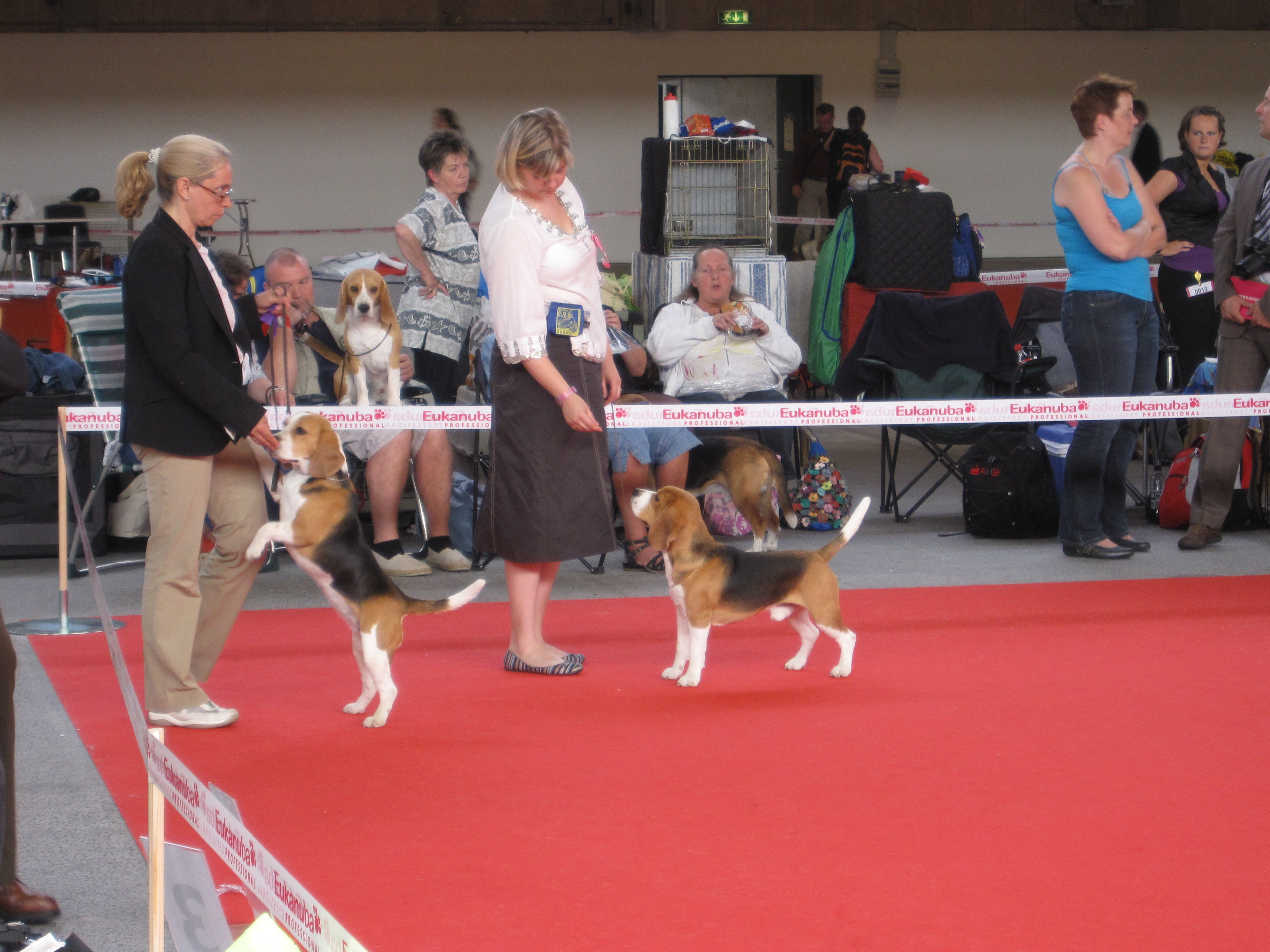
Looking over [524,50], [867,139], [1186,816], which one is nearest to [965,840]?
[1186,816]

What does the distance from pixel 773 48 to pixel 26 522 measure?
12.2 meters

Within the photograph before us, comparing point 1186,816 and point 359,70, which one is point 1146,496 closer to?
point 1186,816

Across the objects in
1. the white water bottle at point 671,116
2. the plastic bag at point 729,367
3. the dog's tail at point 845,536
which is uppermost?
the white water bottle at point 671,116

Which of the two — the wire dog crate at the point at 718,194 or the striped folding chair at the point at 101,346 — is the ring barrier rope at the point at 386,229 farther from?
the striped folding chair at the point at 101,346

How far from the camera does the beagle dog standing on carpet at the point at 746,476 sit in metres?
5.28

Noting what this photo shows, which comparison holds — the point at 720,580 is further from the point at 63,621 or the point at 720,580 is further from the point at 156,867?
the point at 63,621

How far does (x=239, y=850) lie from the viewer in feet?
4.91

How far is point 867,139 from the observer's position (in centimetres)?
1427

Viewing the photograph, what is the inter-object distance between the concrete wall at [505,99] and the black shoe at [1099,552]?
1070 cm

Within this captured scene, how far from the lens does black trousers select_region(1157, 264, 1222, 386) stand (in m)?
7.29

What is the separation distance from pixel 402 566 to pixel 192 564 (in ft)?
7.05

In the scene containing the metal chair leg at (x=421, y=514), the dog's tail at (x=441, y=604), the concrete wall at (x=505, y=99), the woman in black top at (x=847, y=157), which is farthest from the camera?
the concrete wall at (x=505, y=99)

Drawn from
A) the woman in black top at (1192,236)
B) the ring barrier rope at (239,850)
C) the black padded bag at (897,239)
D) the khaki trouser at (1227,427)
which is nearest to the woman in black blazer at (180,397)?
the ring barrier rope at (239,850)

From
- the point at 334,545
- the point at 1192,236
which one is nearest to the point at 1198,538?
the point at 1192,236
